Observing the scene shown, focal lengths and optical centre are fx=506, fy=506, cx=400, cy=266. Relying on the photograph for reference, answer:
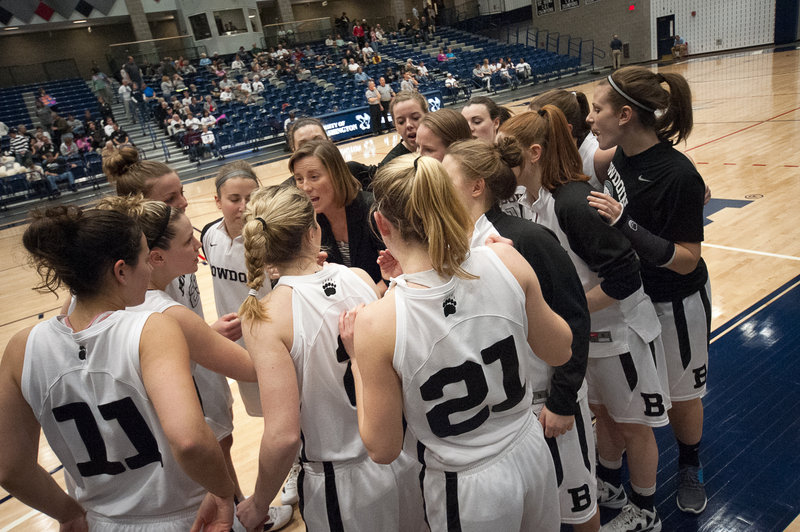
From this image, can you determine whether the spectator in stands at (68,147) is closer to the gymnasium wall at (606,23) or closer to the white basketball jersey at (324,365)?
the white basketball jersey at (324,365)

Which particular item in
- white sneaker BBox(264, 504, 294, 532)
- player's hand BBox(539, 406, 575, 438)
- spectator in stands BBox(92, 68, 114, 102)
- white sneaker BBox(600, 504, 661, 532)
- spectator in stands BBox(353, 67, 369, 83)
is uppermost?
spectator in stands BBox(92, 68, 114, 102)

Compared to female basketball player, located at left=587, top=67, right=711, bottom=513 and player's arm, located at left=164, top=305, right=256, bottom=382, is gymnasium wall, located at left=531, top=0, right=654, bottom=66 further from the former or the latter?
player's arm, located at left=164, top=305, right=256, bottom=382

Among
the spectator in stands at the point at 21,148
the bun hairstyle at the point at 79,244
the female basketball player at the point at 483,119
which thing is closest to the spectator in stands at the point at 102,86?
the spectator in stands at the point at 21,148

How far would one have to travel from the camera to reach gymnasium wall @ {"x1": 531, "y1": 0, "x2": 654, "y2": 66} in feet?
79.6

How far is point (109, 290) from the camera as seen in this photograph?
144cm

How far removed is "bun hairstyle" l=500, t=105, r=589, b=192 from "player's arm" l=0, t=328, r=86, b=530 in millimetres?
1827

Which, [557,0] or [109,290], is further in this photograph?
[557,0]

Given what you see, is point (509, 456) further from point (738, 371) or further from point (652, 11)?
point (652, 11)

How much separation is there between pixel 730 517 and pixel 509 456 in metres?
1.62

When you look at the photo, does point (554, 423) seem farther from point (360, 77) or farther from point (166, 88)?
point (166, 88)

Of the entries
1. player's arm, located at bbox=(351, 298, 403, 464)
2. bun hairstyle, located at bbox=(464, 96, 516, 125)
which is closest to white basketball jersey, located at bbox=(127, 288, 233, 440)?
player's arm, located at bbox=(351, 298, 403, 464)

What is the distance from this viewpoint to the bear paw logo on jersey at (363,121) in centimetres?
1705

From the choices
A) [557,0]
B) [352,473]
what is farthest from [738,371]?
[557,0]

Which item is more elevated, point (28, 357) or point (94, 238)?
point (94, 238)
